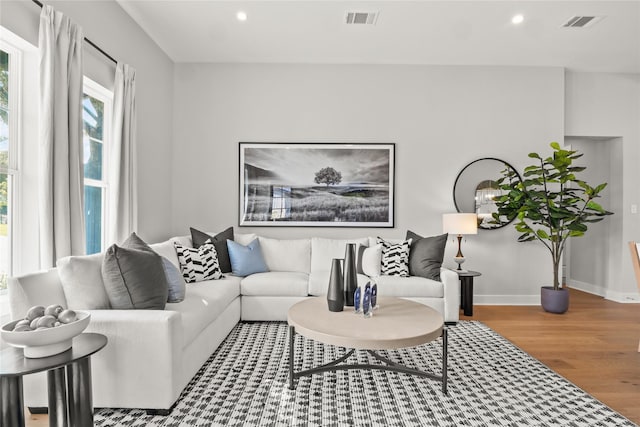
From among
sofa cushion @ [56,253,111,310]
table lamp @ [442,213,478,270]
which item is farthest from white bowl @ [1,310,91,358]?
table lamp @ [442,213,478,270]

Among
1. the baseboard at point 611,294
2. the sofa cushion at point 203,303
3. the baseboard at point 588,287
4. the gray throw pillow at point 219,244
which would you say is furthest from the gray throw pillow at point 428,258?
the baseboard at point 588,287

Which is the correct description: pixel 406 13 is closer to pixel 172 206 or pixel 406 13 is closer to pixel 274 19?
pixel 274 19

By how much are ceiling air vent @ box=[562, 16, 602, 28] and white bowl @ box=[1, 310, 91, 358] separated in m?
4.68

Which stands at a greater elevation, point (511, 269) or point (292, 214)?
point (292, 214)

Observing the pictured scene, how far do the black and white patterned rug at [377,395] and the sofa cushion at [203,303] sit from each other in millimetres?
332

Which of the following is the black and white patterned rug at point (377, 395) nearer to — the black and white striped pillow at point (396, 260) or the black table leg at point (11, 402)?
the black table leg at point (11, 402)

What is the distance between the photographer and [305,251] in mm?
4582

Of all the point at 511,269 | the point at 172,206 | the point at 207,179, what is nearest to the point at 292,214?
the point at 207,179

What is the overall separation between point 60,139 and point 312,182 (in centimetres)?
288

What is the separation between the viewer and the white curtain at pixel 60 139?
2453mm

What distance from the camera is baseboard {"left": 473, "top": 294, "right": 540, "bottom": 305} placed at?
496 cm

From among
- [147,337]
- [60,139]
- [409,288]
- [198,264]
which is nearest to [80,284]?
[147,337]

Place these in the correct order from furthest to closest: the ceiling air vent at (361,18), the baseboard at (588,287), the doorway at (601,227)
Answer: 1. the baseboard at (588,287)
2. the doorway at (601,227)
3. the ceiling air vent at (361,18)

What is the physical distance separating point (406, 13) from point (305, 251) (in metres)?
2.69
